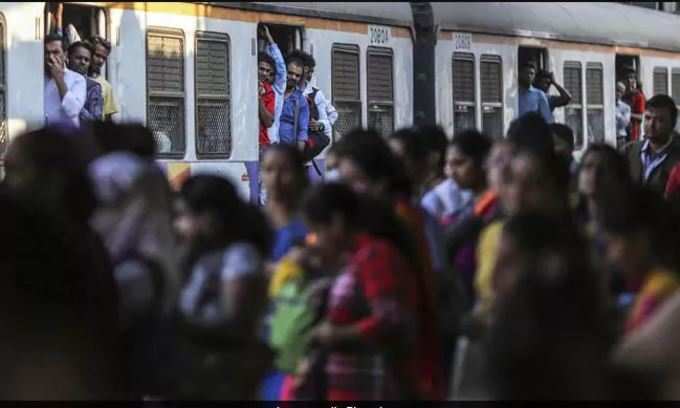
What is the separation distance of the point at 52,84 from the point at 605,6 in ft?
36.1

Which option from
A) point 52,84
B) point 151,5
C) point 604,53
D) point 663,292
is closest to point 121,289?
point 663,292

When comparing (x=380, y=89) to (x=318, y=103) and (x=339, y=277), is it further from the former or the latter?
(x=339, y=277)

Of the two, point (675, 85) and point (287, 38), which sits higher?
point (675, 85)

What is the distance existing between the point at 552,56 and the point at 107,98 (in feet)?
26.7

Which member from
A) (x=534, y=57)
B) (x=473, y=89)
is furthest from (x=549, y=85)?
(x=473, y=89)

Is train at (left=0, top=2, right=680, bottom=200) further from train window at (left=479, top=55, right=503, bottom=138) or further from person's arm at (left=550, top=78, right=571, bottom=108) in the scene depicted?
Result: person's arm at (left=550, top=78, right=571, bottom=108)

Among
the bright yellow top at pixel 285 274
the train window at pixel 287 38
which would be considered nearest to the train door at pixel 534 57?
the train window at pixel 287 38

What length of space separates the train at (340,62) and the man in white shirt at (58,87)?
0.14m

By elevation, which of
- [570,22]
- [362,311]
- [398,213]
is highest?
[570,22]

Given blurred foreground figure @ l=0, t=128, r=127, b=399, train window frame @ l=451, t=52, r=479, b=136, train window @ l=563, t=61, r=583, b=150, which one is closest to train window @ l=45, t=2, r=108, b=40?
train window frame @ l=451, t=52, r=479, b=136

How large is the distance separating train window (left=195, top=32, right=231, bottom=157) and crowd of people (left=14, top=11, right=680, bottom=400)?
6210 mm

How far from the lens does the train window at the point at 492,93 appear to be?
18.6 metres

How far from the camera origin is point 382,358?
616 cm

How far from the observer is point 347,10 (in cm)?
1622
